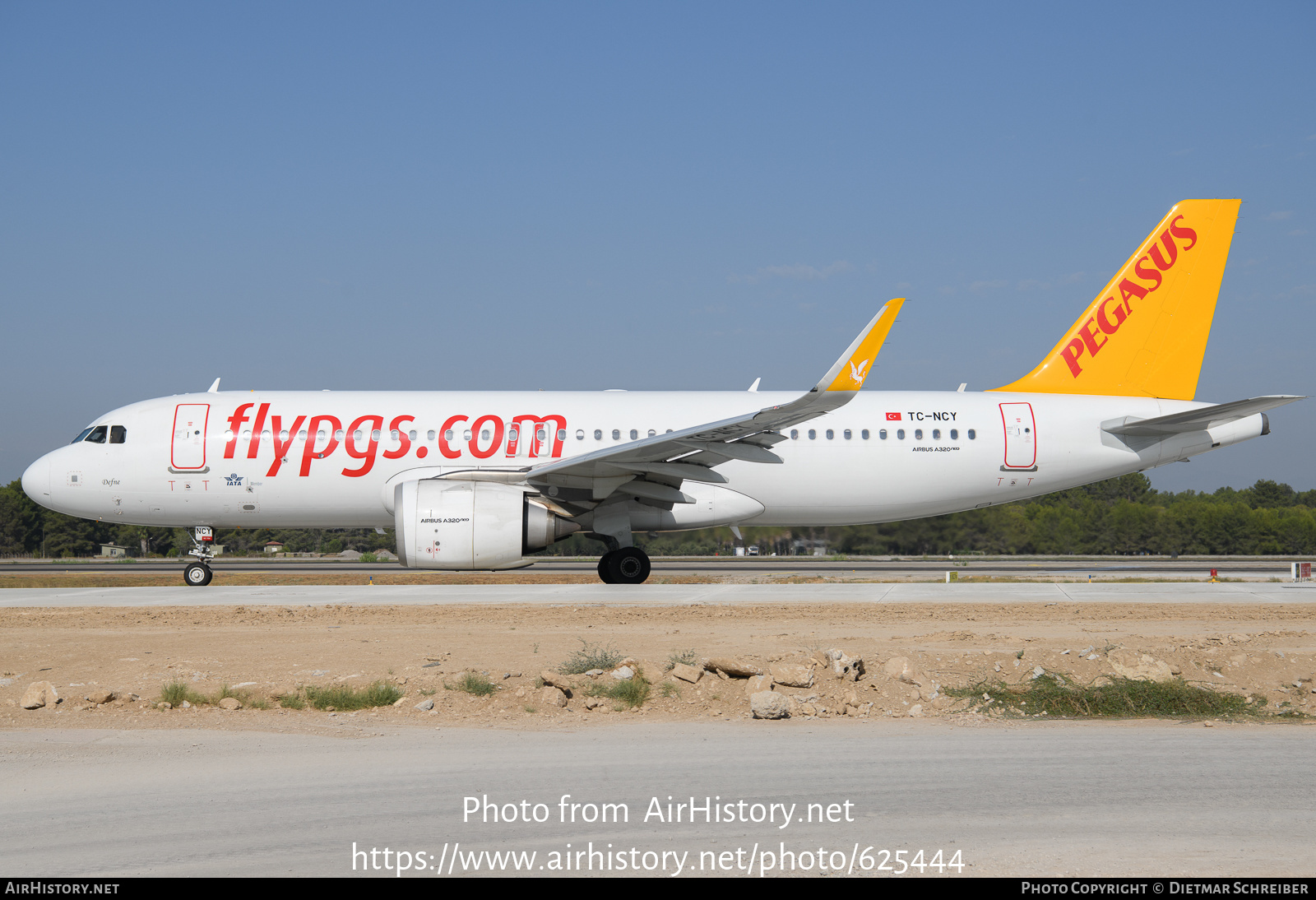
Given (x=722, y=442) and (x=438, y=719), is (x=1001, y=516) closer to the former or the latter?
(x=722, y=442)

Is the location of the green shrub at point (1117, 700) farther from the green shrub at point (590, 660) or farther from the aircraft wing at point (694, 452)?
the aircraft wing at point (694, 452)

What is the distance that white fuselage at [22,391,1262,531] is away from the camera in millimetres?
17828

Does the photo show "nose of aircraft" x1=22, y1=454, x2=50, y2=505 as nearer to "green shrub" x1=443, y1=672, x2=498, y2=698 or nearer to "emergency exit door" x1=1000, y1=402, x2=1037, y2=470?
"green shrub" x1=443, y1=672, x2=498, y2=698

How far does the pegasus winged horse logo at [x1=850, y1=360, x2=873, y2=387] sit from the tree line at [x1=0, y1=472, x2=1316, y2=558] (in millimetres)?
13174

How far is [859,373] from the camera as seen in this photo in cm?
1457

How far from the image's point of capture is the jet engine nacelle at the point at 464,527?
1575 centimetres

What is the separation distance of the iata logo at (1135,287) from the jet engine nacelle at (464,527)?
11.3 m

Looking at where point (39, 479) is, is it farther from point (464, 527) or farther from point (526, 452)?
point (526, 452)

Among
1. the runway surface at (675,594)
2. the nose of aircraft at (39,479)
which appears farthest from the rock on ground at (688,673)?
the nose of aircraft at (39,479)

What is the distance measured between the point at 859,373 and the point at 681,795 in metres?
10.2

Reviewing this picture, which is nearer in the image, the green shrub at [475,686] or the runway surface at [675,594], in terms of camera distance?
the green shrub at [475,686]

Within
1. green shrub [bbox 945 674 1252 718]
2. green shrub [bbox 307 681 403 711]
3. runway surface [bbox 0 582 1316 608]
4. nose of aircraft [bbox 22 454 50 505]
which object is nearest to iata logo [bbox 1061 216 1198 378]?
runway surface [bbox 0 582 1316 608]

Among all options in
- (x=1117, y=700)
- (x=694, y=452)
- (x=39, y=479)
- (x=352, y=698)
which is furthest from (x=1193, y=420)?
(x=39, y=479)

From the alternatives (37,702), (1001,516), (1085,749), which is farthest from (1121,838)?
(1001,516)
